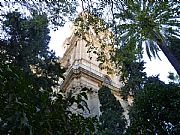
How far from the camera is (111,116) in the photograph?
21172 mm

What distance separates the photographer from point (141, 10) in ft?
50.6

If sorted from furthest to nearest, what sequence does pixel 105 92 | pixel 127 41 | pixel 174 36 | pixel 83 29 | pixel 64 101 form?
pixel 105 92 < pixel 174 36 < pixel 127 41 < pixel 83 29 < pixel 64 101

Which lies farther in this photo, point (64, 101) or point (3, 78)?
point (64, 101)

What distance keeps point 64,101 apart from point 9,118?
0.80m

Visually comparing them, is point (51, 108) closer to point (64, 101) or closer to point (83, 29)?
point (64, 101)

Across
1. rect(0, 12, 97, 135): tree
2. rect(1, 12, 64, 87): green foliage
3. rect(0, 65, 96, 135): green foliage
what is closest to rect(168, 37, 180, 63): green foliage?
rect(1, 12, 64, 87): green foliage

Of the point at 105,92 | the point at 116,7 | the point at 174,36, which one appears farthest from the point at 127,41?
the point at 116,7

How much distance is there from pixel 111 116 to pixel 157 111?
10070mm

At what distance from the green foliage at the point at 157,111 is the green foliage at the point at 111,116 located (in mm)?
6836

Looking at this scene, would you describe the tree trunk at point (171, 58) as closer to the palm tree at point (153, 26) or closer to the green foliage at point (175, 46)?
the palm tree at point (153, 26)

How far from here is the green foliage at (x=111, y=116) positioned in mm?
20319

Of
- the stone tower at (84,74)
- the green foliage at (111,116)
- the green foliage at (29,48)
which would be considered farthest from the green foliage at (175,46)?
the green foliage at (29,48)

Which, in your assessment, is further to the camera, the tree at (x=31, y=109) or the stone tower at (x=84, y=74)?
the stone tower at (x=84, y=74)

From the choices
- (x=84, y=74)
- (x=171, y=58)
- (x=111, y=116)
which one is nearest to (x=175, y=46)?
(x=171, y=58)
